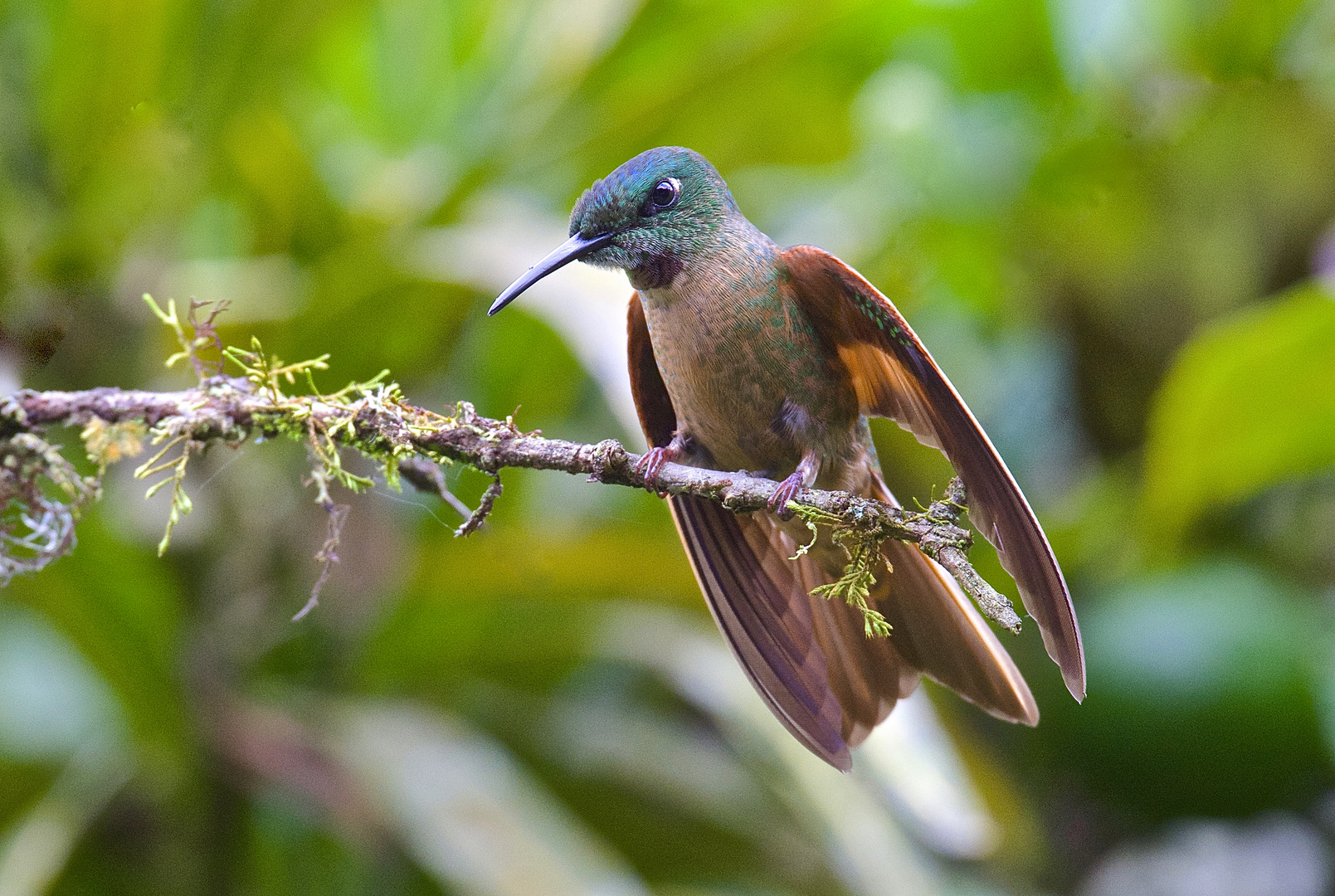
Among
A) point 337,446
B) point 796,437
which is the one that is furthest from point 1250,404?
point 337,446

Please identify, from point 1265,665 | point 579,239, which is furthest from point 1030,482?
point 579,239

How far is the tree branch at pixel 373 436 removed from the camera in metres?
0.71

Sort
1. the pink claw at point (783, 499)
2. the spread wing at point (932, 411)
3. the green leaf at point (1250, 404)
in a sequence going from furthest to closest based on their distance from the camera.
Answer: the green leaf at point (1250, 404)
the pink claw at point (783, 499)
the spread wing at point (932, 411)

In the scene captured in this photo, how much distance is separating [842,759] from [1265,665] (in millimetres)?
731

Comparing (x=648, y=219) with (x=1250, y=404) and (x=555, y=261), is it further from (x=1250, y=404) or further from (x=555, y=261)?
(x=1250, y=404)

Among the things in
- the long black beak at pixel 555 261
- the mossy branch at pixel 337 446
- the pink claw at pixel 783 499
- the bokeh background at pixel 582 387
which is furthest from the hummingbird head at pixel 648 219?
the bokeh background at pixel 582 387

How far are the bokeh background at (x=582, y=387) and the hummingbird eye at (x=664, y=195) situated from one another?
0.50 m

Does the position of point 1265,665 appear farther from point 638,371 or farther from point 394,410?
point 394,410

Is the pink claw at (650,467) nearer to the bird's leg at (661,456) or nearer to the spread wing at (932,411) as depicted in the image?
the bird's leg at (661,456)

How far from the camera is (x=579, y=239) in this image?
0.83m

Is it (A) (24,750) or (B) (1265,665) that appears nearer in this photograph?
(B) (1265,665)

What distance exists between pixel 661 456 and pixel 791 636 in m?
0.19

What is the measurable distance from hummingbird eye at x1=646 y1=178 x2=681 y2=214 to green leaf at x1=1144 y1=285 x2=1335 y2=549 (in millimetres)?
797

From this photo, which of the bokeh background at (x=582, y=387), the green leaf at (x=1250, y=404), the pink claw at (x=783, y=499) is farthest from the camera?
the bokeh background at (x=582, y=387)
